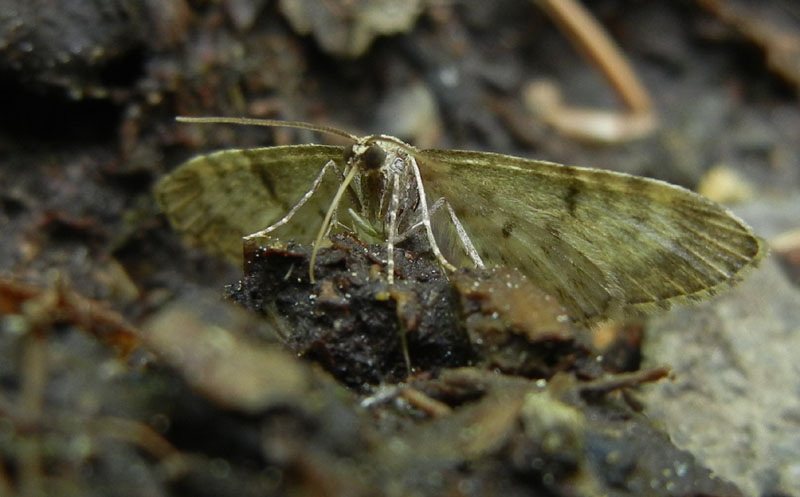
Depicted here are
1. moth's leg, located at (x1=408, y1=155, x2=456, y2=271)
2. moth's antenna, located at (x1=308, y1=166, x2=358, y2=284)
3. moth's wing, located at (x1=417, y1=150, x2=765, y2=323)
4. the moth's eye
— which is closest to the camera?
moth's antenna, located at (x1=308, y1=166, x2=358, y2=284)

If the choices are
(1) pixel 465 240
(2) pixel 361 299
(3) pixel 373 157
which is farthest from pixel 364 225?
(2) pixel 361 299

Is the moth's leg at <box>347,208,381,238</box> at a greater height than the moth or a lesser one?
lesser

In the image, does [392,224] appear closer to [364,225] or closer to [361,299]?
[364,225]

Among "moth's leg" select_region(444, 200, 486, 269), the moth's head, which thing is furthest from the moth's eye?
"moth's leg" select_region(444, 200, 486, 269)

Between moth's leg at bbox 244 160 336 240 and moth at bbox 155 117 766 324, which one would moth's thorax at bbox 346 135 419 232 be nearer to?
moth at bbox 155 117 766 324

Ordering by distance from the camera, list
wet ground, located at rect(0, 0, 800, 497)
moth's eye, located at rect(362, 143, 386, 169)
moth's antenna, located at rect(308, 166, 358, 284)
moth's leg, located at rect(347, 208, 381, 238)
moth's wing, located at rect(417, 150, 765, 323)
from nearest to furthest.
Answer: wet ground, located at rect(0, 0, 800, 497) < moth's antenna, located at rect(308, 166, 358, 284) < moth's wing, located at rect(417, 150, 765, 323) < moth's eye, located at rect(362, 143, 386, 169) < moth's leg, located at rect(347, 208, 381, 238)

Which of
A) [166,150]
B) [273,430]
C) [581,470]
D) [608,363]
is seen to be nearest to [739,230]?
[608,363]

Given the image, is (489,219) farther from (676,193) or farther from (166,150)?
(166,150)
